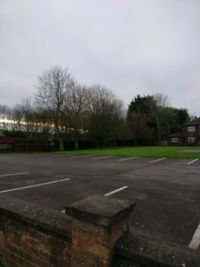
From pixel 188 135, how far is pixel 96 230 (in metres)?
61.2

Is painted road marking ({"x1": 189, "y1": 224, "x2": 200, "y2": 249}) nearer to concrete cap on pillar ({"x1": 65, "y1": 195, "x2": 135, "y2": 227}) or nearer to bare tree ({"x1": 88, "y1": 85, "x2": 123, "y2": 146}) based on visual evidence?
concrete cap on pillar ({"x1": 65, "y1": 195, "x2": 135, "y2": 227})

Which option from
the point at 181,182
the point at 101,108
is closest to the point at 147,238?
the point at 181,182

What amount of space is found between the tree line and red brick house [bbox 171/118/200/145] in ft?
18.4

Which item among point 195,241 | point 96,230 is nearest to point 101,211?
point 96,230

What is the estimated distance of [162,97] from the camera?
186 feet

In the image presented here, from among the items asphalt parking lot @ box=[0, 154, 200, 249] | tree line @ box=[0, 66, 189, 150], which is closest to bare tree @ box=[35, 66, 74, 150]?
tree line @ box=[0, 66, 189, 150]

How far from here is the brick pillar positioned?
2125 mm

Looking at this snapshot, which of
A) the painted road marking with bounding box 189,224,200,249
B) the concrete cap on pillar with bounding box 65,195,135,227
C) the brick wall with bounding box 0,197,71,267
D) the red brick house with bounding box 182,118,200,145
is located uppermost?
the red brick house with bounding box 182,118,200,145

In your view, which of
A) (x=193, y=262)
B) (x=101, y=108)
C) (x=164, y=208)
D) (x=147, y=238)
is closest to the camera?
(x=193, y=262)

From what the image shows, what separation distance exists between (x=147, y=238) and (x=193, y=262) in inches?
19.1

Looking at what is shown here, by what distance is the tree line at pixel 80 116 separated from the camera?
3247cm

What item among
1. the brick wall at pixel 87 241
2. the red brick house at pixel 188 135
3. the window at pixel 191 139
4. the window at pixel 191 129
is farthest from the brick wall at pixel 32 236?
the window at pixel 191 129

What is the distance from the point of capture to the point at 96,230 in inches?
85.2

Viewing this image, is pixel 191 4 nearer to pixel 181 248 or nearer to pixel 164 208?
pixel 164 208
